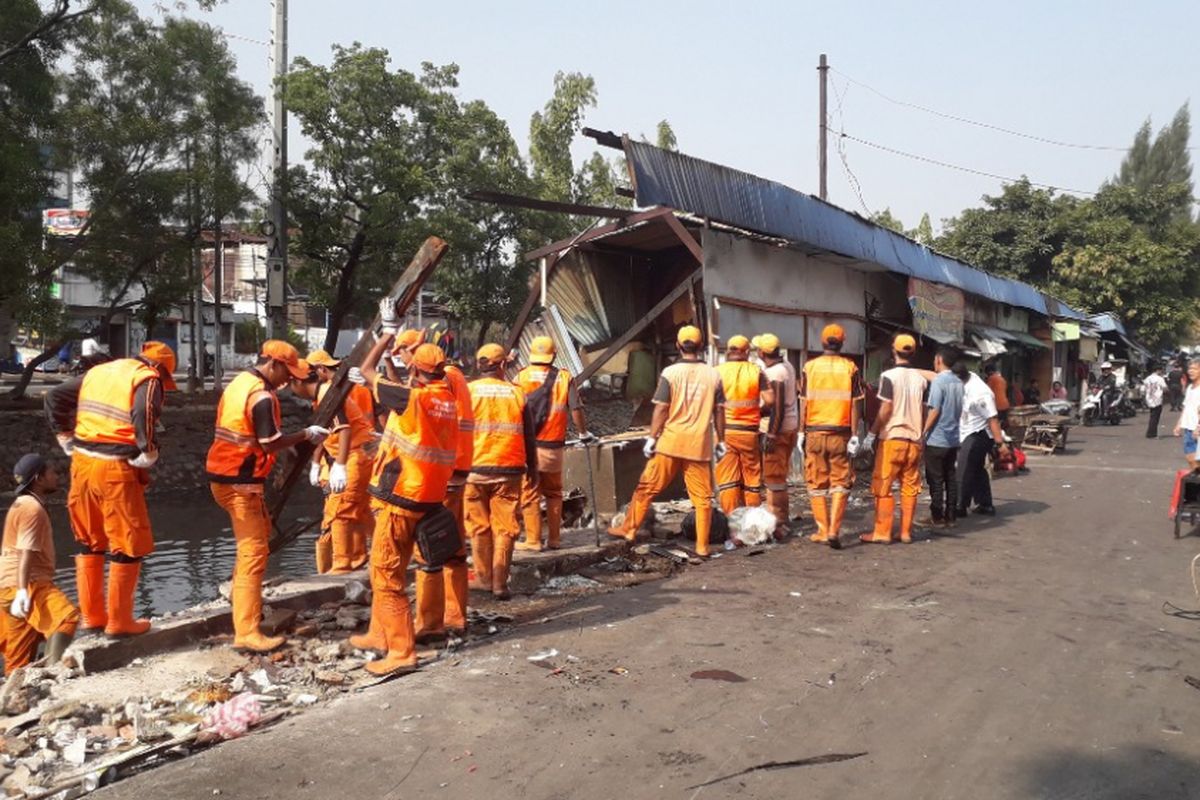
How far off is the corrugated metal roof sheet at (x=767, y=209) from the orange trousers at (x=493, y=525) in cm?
456

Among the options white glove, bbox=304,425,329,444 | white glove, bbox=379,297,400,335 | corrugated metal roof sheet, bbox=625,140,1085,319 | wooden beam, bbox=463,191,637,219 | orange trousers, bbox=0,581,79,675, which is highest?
corrugated metal roof sheet, bbox=625,140,1085,319

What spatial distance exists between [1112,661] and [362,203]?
1789 centimetres

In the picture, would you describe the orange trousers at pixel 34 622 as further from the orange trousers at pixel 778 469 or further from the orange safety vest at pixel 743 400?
the orange trousers at pixel 778 469

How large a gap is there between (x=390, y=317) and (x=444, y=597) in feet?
5.46

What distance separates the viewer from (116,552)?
5.34 meters

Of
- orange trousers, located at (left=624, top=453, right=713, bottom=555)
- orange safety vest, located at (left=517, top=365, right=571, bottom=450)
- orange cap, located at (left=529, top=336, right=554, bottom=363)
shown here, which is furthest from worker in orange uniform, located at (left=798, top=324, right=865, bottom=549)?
orange cap, located at (left=529, top=336, right=554, bottom=363)

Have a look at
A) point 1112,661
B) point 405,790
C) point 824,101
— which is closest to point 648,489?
point 1112,661

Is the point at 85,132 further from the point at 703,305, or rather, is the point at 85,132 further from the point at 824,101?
the point at 824,101

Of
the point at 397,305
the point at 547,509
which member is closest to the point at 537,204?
the point at 547,509

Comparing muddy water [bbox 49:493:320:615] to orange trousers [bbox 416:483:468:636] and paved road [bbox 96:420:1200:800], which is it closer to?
orange trousers [bbox 416:483:468:636]

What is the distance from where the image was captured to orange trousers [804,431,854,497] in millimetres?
8484

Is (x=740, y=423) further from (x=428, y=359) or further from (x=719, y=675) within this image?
(x=428, y=359)

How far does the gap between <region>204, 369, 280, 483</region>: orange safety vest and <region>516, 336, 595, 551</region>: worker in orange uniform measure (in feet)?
9.42

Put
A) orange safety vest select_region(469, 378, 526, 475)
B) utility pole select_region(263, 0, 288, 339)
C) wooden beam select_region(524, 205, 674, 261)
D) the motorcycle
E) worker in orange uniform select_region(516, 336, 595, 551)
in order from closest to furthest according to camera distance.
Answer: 1. orange safety vest select_region(469, 378, 526, 475)
2. worker in orange uniform select_region(516, 336, 595, 551)
3. wooden beam select_region(524, 205, 674, 261)
4. utility pole select_region(263, 0, 288, 339)
5. the motorcycle
